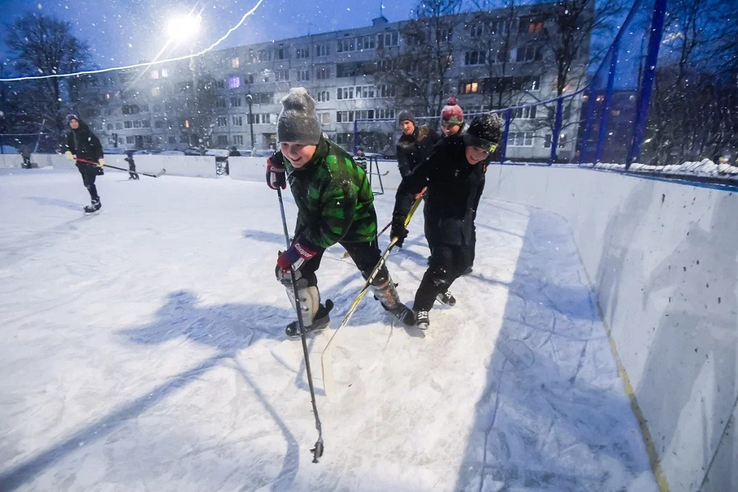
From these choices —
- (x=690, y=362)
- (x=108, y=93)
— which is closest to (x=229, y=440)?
(x=690, y=362)

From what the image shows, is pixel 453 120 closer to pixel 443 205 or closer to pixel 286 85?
pixel 443 205

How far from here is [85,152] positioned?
24.3ft

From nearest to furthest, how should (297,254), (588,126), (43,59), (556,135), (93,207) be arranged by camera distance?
(297,254) → (588,126) → (93,207) → (556,135) → (43,59)

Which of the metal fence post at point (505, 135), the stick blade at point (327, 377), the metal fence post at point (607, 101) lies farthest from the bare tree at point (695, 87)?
the metal fence post at point (505, 135)

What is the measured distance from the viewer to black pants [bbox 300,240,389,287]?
2604mm

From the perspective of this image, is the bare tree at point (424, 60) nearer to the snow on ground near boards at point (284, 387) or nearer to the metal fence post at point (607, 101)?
the metal fence post at point (607, 101)

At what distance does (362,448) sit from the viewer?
1.76 m

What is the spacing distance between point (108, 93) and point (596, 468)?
71618 millimetres

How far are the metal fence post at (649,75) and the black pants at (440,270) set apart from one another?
6.32ft

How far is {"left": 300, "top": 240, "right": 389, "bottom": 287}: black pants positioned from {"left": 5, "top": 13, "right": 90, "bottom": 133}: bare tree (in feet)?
127

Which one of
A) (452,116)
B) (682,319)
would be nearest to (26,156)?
(452,116)

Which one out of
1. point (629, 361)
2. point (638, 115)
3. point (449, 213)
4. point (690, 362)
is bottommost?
point (629, 361)

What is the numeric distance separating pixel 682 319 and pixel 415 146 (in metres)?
4.04

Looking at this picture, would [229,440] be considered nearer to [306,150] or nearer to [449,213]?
[306,150]
